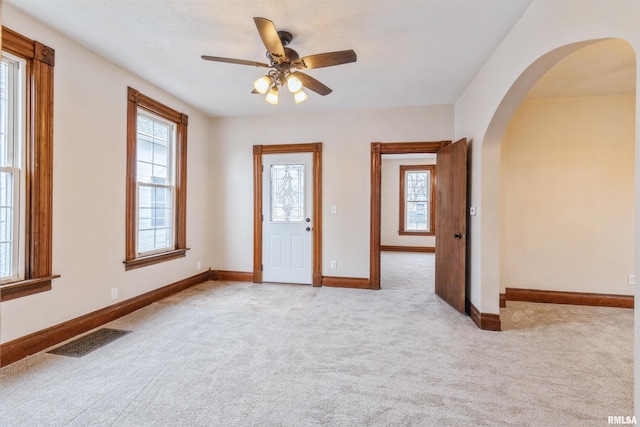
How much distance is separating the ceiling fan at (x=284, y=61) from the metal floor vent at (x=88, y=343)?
8.40 ft

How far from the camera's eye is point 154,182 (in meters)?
3.99

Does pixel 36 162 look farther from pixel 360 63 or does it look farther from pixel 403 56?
pixel 403 56

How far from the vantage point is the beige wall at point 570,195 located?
3795mm

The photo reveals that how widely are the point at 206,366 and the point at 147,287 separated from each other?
72.5 inches

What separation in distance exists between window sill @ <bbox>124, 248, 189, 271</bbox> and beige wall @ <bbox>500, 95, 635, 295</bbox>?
4255 millimetres

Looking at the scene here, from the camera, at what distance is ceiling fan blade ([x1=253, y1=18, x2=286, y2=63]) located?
6.75ft

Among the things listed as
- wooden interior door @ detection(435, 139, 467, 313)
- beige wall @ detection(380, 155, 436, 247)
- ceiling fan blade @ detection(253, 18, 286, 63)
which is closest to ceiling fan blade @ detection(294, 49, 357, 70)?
ceiling fan blade @ detection(253, 18, 286, 63)

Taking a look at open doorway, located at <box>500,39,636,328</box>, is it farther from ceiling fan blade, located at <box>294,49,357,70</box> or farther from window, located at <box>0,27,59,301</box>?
window, located at <box>0,27,59,301</box>

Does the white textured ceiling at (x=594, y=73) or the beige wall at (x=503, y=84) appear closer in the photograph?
the beige wall at (x=503, y=84)

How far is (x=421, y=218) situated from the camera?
28.0 ft

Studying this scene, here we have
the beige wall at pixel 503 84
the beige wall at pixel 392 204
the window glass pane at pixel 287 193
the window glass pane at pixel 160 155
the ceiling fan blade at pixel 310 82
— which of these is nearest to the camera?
the beige wall at pixel 503 84

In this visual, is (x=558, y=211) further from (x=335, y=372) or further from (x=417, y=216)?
(x=417, y=216)

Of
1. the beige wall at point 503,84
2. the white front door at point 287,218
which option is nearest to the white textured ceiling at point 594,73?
the beige wall at point 503,84

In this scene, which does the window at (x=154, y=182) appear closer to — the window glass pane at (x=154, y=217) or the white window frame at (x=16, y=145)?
the window glass pane at (x=154, y=217)
